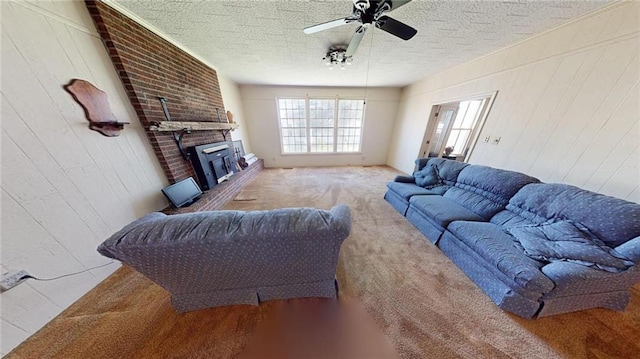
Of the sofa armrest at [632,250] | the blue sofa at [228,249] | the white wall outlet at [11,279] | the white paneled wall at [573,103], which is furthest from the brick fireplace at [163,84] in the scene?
the white paneled wall at [573,103]

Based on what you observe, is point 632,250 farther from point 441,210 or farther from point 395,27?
point 395,27

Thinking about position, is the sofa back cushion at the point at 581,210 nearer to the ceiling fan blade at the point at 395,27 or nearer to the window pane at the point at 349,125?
the ceiling fan blade at the point at 395,27

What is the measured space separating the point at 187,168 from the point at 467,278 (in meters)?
3.70

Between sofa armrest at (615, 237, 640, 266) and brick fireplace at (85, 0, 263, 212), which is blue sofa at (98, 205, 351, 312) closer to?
brick fireplace at (85, 0, 263, 212)

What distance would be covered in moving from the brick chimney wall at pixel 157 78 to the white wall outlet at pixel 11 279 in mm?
1275

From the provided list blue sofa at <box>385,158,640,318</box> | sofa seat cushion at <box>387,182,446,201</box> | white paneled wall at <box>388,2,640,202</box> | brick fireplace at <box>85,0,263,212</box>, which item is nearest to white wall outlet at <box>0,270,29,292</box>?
brick fireplace at <box>85,0,263,212</box>

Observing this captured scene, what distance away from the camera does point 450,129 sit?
4.12 meters

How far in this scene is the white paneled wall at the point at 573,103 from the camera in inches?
62.0

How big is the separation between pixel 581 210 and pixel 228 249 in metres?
2.83

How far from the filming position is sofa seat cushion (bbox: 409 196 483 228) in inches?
74.3

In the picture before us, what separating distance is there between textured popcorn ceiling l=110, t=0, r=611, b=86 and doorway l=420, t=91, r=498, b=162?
99 centimetres

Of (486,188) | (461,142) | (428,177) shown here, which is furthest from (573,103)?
(461,142)

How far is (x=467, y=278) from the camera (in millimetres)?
1594

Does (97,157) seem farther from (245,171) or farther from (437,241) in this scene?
(437,241)
